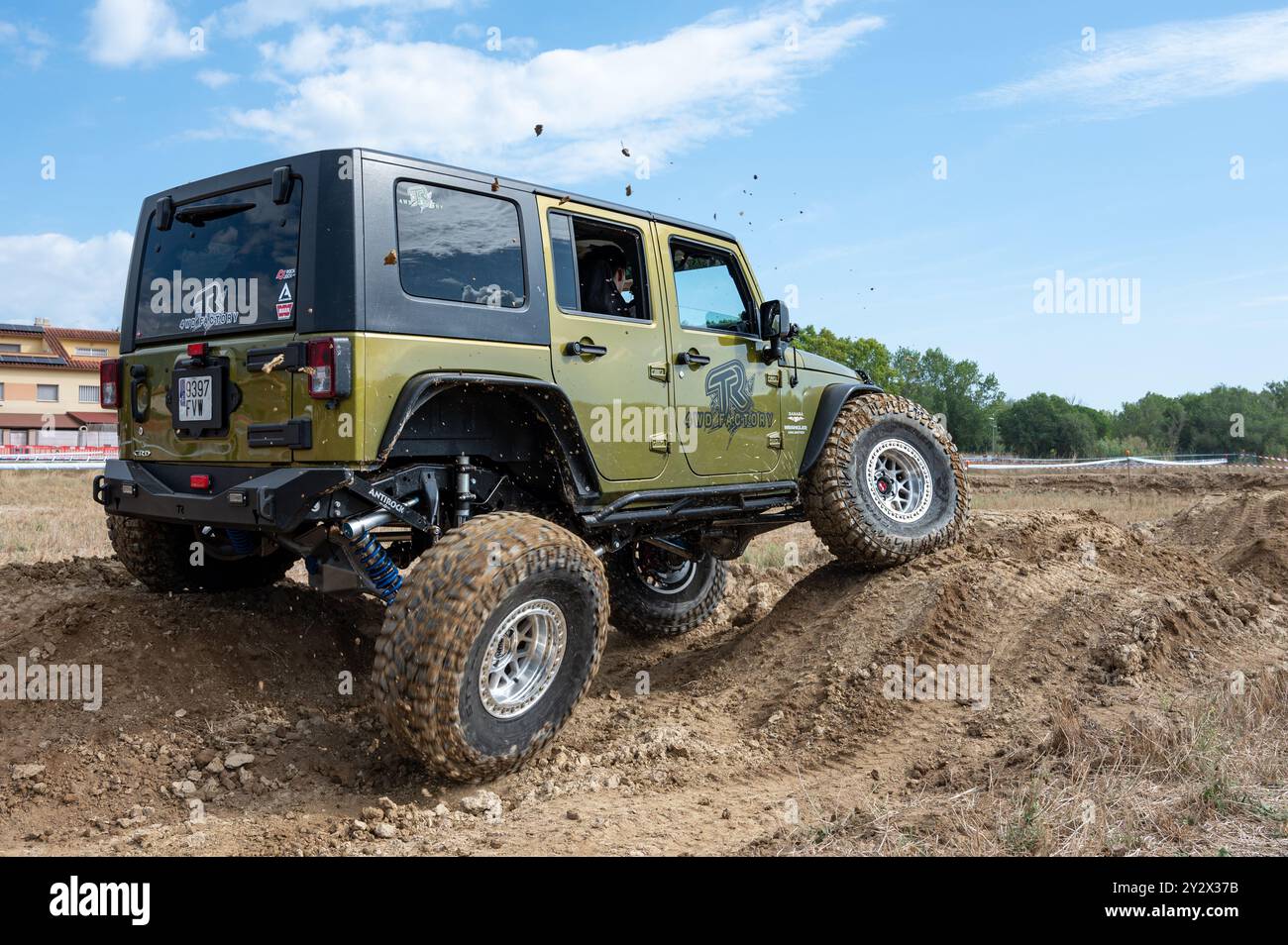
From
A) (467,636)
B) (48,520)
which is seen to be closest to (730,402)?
(467,636)

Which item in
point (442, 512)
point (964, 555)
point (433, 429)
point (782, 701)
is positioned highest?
point (433, 429)

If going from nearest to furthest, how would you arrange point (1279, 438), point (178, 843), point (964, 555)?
point (178, 843), point (964, 555), point (1279, 438)

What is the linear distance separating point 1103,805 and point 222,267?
185 inches

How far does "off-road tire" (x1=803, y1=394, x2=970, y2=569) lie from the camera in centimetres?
657

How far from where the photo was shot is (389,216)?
429 centimetres

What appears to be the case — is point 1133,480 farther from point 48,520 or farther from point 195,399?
point 195,399

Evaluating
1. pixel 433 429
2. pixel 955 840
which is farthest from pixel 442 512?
pixel 955 840

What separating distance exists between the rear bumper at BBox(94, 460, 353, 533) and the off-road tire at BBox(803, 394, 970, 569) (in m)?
3.63

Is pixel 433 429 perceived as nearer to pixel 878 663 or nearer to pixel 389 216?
pixel 389 216

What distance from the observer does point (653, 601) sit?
7648mm

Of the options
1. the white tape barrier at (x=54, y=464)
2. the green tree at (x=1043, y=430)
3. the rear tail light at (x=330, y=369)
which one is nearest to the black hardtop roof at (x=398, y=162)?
the rear tail light at (x=330, y=369)

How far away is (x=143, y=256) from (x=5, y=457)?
2578cm

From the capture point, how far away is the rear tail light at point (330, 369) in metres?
4.02

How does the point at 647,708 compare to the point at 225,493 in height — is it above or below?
below
